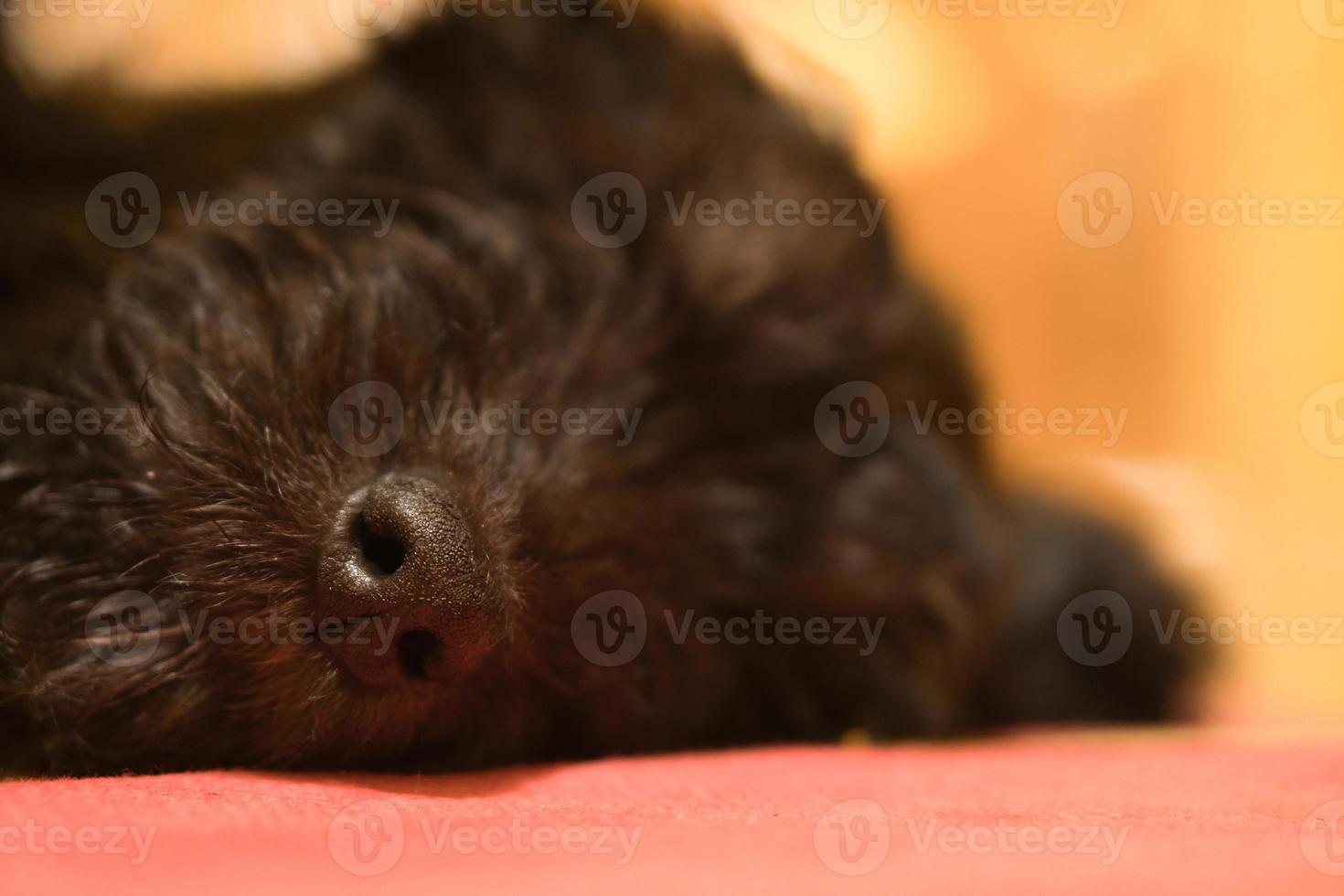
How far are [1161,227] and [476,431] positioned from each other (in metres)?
3.26

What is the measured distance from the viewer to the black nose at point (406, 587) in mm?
835

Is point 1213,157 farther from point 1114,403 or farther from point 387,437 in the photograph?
point 387,437

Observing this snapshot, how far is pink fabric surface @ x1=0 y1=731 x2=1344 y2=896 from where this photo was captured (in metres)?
0.67

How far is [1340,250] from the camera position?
344cm

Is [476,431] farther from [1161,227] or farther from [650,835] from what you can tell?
[1161,227]

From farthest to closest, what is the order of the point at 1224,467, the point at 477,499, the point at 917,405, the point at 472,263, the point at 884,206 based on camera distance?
the point at 1224,467
the point at 884,206
the point at 917,405
the point at 472,263
the point at 477,499

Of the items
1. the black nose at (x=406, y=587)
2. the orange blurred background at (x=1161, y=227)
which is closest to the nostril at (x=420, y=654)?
the black nose at (x=406, y=587)

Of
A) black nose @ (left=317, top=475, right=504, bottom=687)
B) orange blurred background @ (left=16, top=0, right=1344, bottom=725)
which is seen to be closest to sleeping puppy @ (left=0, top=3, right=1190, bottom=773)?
black nose @ (left=317, top=475, right=504, bottom=687)

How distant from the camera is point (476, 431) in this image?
101 centimetres

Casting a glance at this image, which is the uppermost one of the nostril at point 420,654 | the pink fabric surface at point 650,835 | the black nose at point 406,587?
the black nose at point 406,587

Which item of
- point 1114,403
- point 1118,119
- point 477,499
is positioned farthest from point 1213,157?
point 477,499

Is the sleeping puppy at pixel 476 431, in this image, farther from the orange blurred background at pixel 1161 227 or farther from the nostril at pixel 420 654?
the orange blurred background at pixel 1161 227

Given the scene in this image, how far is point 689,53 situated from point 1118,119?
266cm

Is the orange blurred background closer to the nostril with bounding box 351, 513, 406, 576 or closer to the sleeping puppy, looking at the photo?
the sleeping puppy
